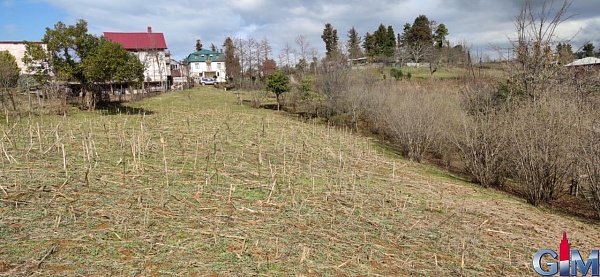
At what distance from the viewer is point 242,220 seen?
16.0ft

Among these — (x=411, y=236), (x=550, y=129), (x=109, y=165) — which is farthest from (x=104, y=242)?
(x=550, y=129)

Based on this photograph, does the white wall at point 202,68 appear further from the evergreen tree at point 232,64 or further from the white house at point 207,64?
the evergreen tree at point 232,64

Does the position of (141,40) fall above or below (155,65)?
above

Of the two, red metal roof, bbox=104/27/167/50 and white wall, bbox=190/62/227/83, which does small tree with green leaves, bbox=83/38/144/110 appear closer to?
red metal roof, bbox=104/27/167/50

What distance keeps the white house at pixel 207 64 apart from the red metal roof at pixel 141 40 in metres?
17.8

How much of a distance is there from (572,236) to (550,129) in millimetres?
2501

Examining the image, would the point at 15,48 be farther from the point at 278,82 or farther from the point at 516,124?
the point at 516,124

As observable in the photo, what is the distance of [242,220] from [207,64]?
57838 millimetres

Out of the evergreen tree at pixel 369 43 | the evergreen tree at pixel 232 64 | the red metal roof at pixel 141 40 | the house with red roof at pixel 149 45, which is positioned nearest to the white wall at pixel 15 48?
the house with red roof at pixel 149 45

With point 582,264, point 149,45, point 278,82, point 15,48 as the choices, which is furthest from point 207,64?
point 582,264

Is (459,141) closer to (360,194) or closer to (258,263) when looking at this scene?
(360,194)

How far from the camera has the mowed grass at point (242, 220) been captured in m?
3.82

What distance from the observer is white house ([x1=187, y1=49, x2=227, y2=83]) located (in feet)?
194

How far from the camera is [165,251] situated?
3916 millimetres
